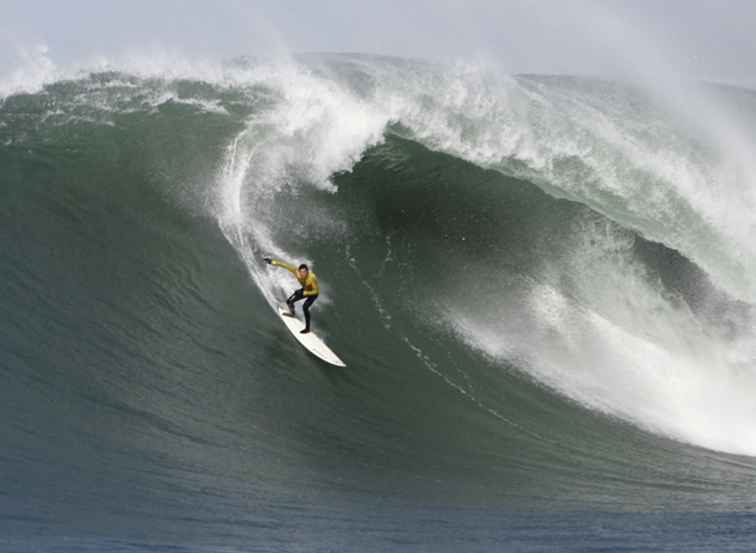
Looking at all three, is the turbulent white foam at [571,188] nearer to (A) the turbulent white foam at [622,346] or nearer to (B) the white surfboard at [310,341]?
(A) the turbulent white foam at [622,346]

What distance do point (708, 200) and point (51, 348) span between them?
10.5 metres

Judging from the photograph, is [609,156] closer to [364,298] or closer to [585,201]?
[585,201]

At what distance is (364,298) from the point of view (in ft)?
42.8

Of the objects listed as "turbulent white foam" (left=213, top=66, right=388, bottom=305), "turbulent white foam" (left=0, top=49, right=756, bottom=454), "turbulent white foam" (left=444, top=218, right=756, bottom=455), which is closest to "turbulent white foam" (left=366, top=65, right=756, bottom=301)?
"turbulent white foam" (left=0, top=49, right=756, bottom=454)

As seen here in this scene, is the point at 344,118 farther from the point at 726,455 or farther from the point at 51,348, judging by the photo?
the point at 726,455

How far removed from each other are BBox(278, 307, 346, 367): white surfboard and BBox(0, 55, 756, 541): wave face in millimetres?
171

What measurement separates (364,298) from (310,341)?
4.99 ft

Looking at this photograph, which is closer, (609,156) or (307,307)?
(307,307)

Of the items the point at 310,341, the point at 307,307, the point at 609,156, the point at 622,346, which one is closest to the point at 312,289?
the point at 307,307

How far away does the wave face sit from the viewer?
29.2ft

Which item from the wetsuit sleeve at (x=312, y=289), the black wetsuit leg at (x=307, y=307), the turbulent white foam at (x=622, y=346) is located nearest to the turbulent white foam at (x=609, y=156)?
the turbulent white foam at (x=622, y=346)

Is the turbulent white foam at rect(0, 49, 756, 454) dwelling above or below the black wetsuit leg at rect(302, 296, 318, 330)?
above

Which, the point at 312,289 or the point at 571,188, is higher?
the point at 571,188

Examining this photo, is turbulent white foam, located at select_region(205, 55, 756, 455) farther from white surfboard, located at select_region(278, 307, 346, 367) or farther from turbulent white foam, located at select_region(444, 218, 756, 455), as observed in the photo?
white surfboard, located at select_region(278, 307, 346, 367)
